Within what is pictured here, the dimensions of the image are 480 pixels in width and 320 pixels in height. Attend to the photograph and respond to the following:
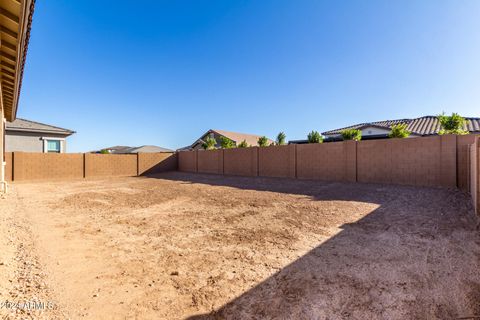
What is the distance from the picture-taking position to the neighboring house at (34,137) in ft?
52.2

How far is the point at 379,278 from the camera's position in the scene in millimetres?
2721

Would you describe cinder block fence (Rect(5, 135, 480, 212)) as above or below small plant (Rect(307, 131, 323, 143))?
below

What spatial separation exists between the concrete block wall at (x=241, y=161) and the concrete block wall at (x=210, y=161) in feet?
1.81

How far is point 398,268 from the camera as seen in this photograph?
2.94 metres

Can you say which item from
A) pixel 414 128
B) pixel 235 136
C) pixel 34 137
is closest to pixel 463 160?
pixel 414 128

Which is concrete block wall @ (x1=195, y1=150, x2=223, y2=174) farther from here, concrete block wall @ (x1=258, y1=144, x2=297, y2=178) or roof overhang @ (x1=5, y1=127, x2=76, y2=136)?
roof overhang @ (x1=5, y1=127, x2=76, y2=136)

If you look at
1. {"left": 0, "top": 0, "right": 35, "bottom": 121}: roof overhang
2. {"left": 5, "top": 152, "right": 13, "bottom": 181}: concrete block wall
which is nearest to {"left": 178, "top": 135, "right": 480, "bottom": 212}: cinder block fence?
{"left": 0, "top": 0, "right": 35, "bottom": 121}: roof overhang

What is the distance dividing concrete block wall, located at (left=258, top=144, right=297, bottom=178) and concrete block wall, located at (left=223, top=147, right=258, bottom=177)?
0.50 m

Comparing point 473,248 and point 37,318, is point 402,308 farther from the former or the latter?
point 37,318

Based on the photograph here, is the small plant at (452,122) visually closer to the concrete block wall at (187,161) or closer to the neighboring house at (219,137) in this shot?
the concrete block wall at (187,161)

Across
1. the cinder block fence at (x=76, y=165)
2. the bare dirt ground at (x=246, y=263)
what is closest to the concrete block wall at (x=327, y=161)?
the bare dirt ground at (x=246, y=263)

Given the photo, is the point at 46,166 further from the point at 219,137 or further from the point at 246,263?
the point at 219,137

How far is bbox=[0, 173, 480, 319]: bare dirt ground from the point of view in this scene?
7.41 ft

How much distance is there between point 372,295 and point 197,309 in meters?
1.77
